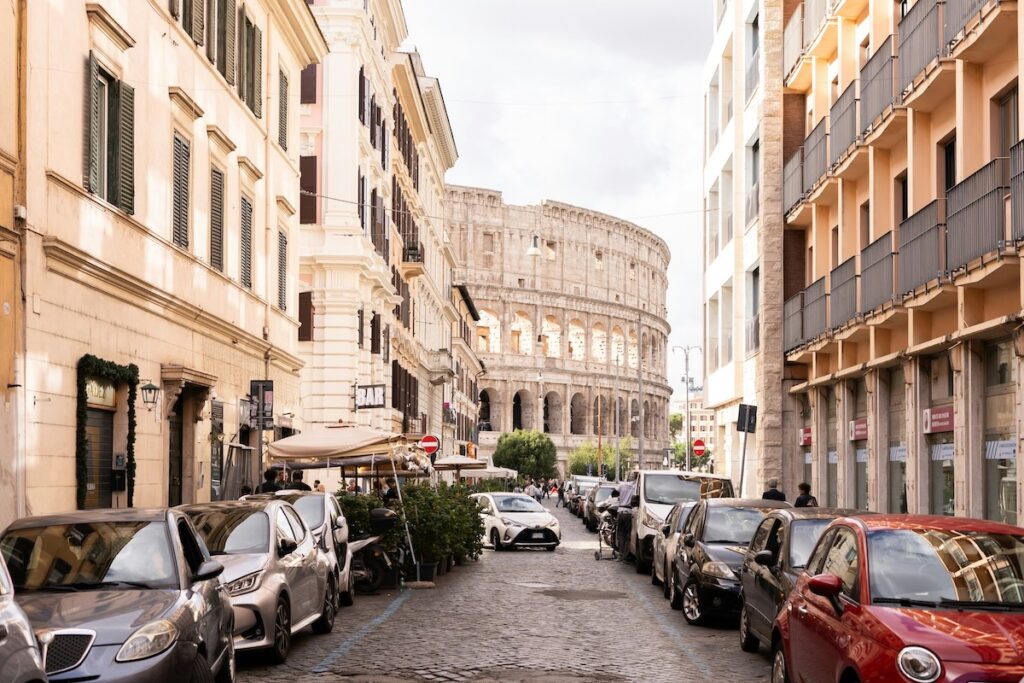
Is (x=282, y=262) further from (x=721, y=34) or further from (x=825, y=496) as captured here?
(x=721, y=34)

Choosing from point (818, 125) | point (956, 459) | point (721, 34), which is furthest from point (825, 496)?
point (721, 34)

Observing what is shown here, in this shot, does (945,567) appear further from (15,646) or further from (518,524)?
(518,524)

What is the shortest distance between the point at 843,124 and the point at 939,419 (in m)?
8.04

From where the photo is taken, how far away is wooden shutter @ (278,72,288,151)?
3114cm

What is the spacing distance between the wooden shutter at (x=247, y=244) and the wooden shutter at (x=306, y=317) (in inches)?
501

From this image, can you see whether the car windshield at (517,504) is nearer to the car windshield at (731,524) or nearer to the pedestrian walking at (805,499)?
the pedestrian walking at (805,499)

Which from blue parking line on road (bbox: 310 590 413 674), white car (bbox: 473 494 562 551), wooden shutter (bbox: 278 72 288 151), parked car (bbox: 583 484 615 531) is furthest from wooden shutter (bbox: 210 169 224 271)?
parked car (bbox: 583 484 615 531)

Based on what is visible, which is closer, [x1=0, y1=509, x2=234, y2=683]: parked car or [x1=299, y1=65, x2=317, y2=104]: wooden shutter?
[x1=0, y1=509, x2=234, y2=683]: parked car

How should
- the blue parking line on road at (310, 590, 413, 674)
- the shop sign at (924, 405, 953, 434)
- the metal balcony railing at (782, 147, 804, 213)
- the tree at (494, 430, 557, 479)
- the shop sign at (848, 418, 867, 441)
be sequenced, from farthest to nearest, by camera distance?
the tree at (494, 430, 557, 479)
the metal balcony railing at (782, 147, 804, 213)
the shop sign at (848, 418, 867, 441)
the shop sign at (924, 405, 953, 434)
the blue parking line on road at (310, 590, 413, 674)

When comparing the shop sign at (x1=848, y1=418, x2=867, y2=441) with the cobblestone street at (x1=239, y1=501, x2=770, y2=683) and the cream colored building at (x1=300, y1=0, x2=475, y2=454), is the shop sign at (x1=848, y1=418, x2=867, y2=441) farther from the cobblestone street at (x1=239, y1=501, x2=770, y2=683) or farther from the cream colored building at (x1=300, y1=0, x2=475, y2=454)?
the cream colored building at (x1=300, y1=0, x2=475, y2=454)

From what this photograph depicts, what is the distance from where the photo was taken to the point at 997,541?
31.4 ft

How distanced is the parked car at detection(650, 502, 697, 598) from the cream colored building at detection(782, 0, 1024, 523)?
4.25m

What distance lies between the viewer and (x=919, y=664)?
7.82 m

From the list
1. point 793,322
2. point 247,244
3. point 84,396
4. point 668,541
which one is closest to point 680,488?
point 668,541
